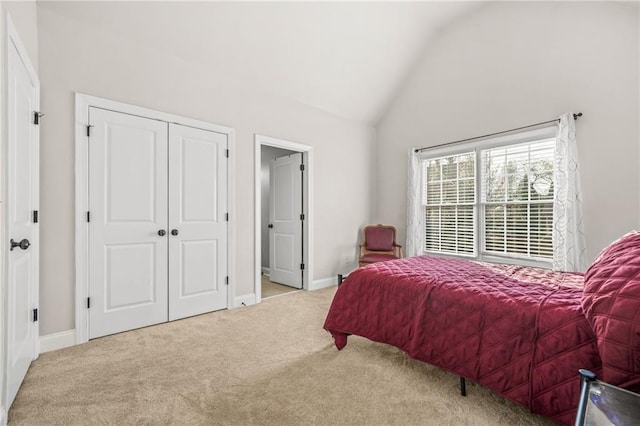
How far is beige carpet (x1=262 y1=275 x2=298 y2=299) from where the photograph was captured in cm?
412

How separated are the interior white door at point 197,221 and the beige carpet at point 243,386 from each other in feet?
1.81

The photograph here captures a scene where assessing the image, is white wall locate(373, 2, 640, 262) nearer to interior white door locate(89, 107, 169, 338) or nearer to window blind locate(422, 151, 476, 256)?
window blind locate(422, 151, 476, 256)

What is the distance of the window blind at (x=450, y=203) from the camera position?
4172mm

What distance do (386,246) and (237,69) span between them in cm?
319

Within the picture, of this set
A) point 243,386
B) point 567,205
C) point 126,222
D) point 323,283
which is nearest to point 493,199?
point 567,205

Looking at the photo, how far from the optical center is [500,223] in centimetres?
387

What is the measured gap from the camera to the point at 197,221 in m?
3.23

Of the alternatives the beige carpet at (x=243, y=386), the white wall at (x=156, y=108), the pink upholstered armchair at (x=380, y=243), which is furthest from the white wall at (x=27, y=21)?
the pink upholstered armchair at (x=380, y=243)

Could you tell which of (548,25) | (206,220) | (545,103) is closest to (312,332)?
(206,220)

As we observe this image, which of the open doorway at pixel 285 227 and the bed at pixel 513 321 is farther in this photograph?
the open doorway at pixel 285 227

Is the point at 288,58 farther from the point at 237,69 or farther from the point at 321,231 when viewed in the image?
the point at 321,231

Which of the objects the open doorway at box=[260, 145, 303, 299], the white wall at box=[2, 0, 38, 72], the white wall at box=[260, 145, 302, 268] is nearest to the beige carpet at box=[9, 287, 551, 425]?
the open doorway at box=[260, 145, 303, 299]

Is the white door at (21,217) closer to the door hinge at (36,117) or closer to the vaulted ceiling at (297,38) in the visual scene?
the door hinge at (36,117)

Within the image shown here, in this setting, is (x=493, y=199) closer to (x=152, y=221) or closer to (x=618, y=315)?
(x=618, y=315)
